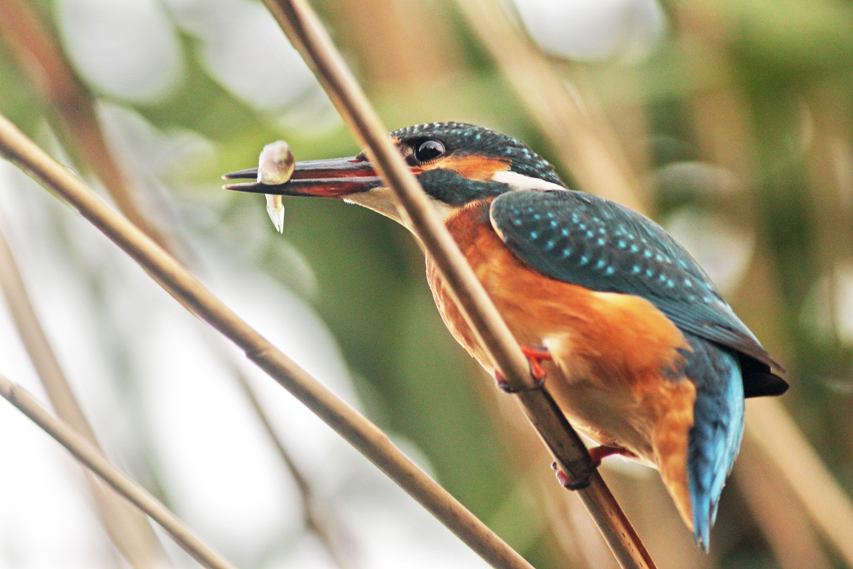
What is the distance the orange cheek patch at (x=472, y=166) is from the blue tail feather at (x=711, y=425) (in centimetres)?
45

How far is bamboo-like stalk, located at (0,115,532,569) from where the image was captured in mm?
559

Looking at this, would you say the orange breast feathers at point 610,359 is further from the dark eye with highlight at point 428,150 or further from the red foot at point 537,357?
the dark eye with highlight at point 428,150

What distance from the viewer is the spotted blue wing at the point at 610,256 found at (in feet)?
3.80

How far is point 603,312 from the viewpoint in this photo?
111 centimetres

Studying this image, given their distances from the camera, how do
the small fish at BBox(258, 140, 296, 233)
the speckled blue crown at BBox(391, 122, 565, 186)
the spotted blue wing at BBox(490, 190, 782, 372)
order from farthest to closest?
the speckled blue crown at BBox(391, 122, 565, 186)
the spotted blue wing at BBox(490, 190, 782, 372)
the small fish at BBox(258, 140, 296, 233)

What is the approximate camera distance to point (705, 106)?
1.89 metres

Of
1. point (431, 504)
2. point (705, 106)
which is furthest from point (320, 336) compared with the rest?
→ point (431, 504)

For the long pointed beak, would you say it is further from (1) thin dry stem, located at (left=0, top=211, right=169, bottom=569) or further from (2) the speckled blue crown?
(1) thin dry stem, located at (left=0, top=211, right=169, bottom=569)

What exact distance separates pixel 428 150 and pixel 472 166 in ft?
0.27

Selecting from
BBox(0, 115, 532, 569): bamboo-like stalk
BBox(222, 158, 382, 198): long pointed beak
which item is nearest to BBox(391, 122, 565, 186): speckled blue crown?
BBox(222, 158, 382, 198): long pointed beak

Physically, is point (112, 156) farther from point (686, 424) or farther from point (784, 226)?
point (784, 226)

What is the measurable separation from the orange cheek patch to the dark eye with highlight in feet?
0.04

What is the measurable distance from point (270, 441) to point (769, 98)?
1.30 metres

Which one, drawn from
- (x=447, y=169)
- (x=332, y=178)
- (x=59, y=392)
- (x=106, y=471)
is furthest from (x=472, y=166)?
(x=106, y=471)
